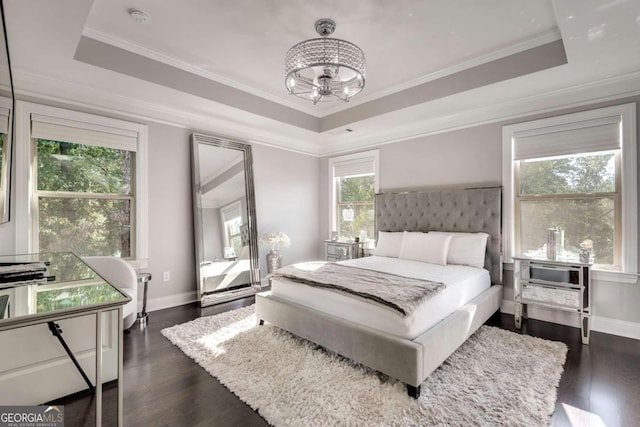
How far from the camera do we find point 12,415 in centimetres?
148

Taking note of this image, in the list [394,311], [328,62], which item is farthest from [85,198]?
[394,311]

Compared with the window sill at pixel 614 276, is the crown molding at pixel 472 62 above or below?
above

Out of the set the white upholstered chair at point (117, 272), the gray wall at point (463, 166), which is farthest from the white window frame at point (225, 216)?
the gray wall at point (463, 166)

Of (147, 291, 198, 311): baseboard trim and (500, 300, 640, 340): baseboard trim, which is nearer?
(500, 300, 640, 340): baseboard trim

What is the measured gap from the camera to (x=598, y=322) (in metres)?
3.01

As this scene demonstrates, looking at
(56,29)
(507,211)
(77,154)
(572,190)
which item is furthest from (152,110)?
(572,190)

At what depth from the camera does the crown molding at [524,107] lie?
285 centimetres

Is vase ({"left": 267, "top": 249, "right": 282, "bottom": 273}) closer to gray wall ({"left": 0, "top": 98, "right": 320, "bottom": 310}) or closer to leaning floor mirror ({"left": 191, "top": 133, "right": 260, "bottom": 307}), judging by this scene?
leaning floor mirror ({"left": 191, "top": 133, "right": 260, "bottom": 307})

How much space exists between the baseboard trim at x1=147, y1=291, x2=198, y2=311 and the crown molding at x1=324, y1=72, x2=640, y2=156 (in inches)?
137

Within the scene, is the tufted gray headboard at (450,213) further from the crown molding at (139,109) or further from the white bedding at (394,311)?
the crown molding at (139,109)

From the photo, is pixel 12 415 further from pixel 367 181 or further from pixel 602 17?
pixel 367 181

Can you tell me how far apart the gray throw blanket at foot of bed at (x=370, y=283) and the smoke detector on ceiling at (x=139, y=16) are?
7.99 feet

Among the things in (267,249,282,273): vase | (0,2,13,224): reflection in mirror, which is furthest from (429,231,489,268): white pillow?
(0,2,13,224): reflection in mirror

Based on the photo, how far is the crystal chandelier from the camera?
223cm
